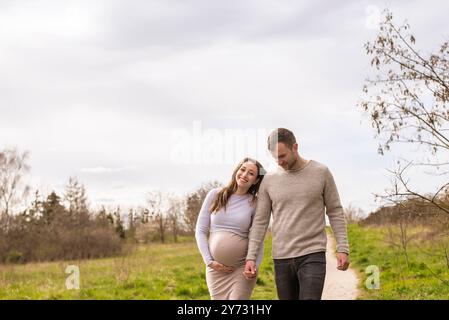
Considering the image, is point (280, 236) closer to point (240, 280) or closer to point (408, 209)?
point (240, 280)

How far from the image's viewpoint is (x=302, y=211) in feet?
14.9

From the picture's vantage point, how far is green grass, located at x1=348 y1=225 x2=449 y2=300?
10414mm

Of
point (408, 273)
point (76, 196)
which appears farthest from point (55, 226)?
point (408, 273)

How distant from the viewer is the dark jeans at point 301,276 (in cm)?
437

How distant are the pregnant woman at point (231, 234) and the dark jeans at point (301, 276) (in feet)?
0.89

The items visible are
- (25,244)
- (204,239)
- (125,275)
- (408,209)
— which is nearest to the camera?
(204,239)

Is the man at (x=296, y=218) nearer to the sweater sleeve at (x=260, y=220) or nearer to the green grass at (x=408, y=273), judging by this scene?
the sweater sleeve at (x=260, y=220)

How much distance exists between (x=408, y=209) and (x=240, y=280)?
3.60 m

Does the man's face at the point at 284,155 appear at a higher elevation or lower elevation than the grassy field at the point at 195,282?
higher

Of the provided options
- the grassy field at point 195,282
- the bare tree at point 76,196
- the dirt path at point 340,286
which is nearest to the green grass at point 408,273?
the grassy field at point 195,282

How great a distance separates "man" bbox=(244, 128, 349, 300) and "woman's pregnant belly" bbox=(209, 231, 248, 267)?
167 millimetres

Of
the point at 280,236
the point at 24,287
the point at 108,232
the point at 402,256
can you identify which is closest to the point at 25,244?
the point at 108,232

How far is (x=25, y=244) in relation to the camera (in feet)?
103
